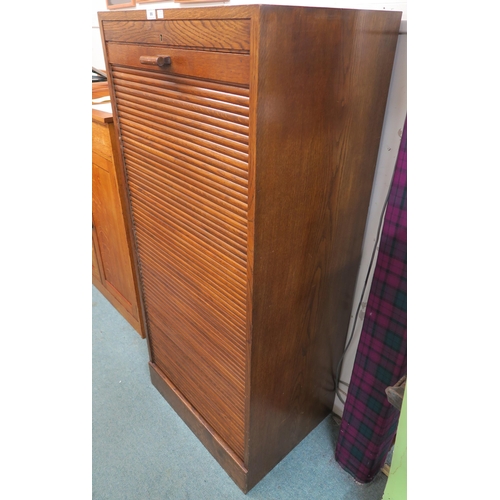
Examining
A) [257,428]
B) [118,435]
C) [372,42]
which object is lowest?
[118,435]

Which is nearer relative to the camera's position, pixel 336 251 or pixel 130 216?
pixel 336 251

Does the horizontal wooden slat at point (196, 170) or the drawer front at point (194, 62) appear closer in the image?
the drawer front at point (194, 62)

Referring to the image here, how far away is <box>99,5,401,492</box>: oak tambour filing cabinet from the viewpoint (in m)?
0.78

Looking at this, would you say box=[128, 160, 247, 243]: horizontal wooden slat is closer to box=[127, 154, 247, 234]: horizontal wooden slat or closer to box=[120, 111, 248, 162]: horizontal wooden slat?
box=[127, 154, 247, 234]: horizontal wooden slat

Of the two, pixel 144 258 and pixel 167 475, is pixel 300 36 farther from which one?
pixel 167 475

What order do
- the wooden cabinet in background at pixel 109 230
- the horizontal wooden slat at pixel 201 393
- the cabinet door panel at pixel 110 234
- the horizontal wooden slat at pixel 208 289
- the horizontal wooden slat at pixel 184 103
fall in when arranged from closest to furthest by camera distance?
1. the horizontal wooden slat at pixel 184 103
2. the horizontal wooden slat at pixel 208 289
3. the horizontal wooden slat at pixel 201 393
4. the wooden cabinet in background at pixel 109 230
5. the cabinet door panel at pixel 110 234

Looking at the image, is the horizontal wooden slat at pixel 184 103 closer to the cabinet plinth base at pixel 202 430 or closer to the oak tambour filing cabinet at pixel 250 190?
the oak tambour filing cabinet at pixel 250 190

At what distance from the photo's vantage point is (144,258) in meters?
1.41

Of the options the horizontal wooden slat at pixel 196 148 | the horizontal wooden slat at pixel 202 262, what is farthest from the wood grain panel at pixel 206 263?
the horizontal wooden slat at pixel 196 148

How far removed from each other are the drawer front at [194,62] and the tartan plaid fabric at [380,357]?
401 millimetres

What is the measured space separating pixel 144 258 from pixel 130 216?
0.16m

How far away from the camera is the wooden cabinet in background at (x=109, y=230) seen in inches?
59.6

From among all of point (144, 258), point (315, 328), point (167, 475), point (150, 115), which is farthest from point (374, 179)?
point (167, 475)

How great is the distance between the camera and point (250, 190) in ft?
2.72
